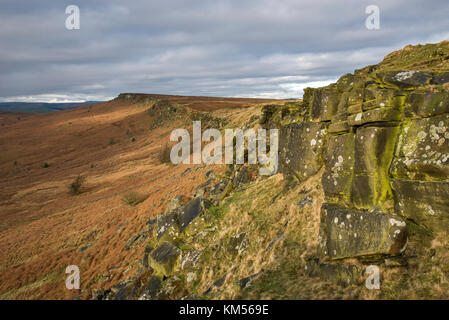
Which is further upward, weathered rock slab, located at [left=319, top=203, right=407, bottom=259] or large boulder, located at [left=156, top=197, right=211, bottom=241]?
weathered rock slab, located at [left=319, top=203, right=407, bottom=259]

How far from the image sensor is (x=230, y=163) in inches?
774

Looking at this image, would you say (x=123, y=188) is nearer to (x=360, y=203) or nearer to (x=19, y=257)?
(x=19, y=257)

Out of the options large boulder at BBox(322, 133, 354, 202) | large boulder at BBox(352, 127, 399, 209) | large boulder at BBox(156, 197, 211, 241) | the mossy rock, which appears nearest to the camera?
large boulder at BBox(352, 127, 399, 209)

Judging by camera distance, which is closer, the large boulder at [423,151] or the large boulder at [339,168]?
the large boulder at [423,151]

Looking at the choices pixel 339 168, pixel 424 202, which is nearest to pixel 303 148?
pixel 339 168

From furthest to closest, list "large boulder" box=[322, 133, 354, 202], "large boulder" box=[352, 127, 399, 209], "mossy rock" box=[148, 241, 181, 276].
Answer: "mossy rock" box=[148, 241, 181, 276], "large boulder" box=[322, 133, 354, 202], "large boulder" box=[352, 127, 399, 209]

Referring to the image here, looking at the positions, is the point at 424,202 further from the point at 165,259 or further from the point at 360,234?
the point at 165,259

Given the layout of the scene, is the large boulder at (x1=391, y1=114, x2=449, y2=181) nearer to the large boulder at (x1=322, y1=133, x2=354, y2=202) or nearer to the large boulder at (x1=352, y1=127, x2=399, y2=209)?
the large boulder at (x1=352, y1=127, x2=399, y2=209)

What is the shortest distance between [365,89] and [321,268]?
5.61m

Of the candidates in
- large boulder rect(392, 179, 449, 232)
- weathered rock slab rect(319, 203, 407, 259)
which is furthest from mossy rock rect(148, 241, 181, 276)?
large boulder rect(392, 179, 449, 232)

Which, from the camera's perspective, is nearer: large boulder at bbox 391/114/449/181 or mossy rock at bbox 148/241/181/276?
large boulder at bbox 391/114/449/181

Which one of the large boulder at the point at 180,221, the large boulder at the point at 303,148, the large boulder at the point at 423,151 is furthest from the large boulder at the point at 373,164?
the large boulder at the point at 180,221

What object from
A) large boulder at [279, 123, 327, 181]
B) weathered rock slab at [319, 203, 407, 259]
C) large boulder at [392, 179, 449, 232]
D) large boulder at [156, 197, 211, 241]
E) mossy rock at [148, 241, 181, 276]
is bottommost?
mossy rock at [148, 241, 181, 276]

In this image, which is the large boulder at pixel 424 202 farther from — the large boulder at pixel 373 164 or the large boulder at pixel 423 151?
the large boulder at pixel 373 164
